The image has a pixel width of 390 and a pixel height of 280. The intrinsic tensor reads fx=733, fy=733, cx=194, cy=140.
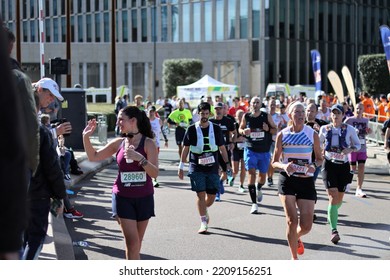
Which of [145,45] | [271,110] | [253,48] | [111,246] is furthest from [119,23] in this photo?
[111,246]

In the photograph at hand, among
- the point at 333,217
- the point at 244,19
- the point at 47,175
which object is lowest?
the point at 333,217

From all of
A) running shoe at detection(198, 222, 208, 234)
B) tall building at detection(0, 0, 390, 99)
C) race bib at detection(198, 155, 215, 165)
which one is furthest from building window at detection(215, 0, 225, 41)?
running shoe at detection(198, 222, 208, 234)

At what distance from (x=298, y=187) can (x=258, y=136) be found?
3.99 meters

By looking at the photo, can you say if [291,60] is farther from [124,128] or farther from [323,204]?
[124,128]

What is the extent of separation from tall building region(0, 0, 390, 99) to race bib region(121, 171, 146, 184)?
164 feet

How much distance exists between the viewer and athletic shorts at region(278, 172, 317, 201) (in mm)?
6809

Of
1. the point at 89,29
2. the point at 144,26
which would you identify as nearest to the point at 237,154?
the point at 89,29

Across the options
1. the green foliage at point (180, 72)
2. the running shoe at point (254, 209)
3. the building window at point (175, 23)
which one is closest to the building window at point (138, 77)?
the building window at point (175, 23)

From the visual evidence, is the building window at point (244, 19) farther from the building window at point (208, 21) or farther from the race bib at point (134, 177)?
the race bib at point (134, 177)

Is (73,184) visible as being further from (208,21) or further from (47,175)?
(208,21)

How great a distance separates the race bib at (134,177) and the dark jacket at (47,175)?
83 cm

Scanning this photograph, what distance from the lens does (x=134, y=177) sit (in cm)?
582
